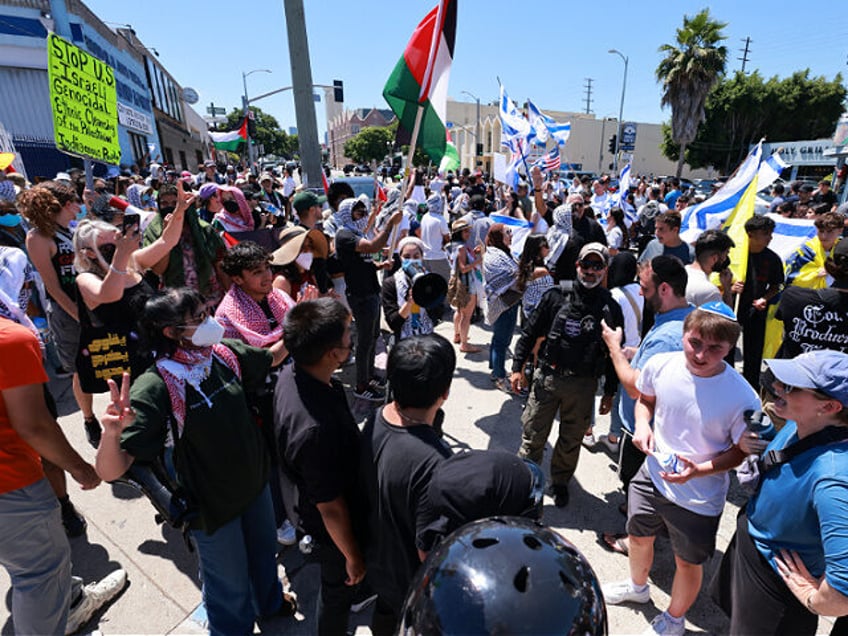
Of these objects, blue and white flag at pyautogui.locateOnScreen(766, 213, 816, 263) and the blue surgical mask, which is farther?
blue and white flag at pyautogui.locateOnScreen(766, 213, 816, 263)

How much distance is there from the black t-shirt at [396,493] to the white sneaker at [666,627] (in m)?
1.60

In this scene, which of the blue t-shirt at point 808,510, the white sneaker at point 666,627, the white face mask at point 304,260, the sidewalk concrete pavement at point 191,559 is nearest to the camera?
the blue t-shirt at point 808,510

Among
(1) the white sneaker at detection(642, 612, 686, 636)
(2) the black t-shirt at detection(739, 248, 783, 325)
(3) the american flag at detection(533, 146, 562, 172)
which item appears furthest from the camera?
(3) the american flag at detection(533, 146, 562, 172)

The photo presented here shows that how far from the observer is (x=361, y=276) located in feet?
14.8

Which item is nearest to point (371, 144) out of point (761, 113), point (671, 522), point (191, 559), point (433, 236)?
point (761, 113)

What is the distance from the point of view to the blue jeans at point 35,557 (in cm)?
187

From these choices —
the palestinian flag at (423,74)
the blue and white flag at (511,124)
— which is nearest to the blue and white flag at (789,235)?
the palestinian flag at (423,74)

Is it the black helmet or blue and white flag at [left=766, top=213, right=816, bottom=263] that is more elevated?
blue and white flag at [left=766, top=213, right=816, bottom=263]

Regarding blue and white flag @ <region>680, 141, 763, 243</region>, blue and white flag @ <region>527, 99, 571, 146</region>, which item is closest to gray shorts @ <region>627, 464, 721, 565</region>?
blue and white flag @ <region>680, 141, 763, 243</region>

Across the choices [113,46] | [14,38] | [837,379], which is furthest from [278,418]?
[113,46]

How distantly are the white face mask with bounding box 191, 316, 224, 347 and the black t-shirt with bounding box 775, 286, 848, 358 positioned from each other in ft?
12.0

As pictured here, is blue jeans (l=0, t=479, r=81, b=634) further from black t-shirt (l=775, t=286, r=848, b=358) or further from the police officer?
black t-shirt (l=775, t=286, r=848, b=358)

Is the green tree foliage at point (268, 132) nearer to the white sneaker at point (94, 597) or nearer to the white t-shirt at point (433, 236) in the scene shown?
the white t-shirt at point (433, 236)

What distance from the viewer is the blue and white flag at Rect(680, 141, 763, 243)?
5.22m
